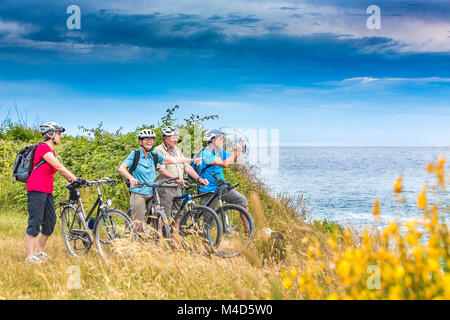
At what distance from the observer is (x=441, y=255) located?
3264mm

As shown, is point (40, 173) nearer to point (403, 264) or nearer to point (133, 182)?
point (133, 182)

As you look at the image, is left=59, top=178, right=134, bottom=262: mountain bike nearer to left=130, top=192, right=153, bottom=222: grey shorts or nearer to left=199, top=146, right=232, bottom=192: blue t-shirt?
left=130, top=192, right=153, bottom=222: grey shorts

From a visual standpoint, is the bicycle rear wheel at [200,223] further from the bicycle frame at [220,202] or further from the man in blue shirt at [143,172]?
the man in blue shirt at [143,172]

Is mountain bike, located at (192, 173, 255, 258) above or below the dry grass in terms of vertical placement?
above

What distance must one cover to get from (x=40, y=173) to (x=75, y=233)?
1342mm

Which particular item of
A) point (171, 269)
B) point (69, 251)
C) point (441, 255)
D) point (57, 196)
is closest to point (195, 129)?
point (57, 196)

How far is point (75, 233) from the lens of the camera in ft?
25.3

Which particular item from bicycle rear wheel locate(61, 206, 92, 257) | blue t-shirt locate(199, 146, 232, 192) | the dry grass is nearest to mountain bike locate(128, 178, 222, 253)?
blue t-shirt locate(199, 146, 232, 192)

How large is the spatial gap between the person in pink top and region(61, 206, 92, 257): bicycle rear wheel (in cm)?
50

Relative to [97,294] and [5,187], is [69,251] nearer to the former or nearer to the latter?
[97,294]

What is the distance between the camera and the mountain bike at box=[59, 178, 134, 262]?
23.2 feet

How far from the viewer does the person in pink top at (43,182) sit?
6824 millimetres

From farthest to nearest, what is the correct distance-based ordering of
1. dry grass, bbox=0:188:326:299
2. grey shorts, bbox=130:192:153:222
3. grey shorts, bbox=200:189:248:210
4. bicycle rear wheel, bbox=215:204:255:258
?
grey shorts, bbox=200:189:248:210
grey shorts, bbox=130:192:153:222
bicycle rear wheel, bbox=215:204:255:258
dry grass, bbox=0:188:326:299
